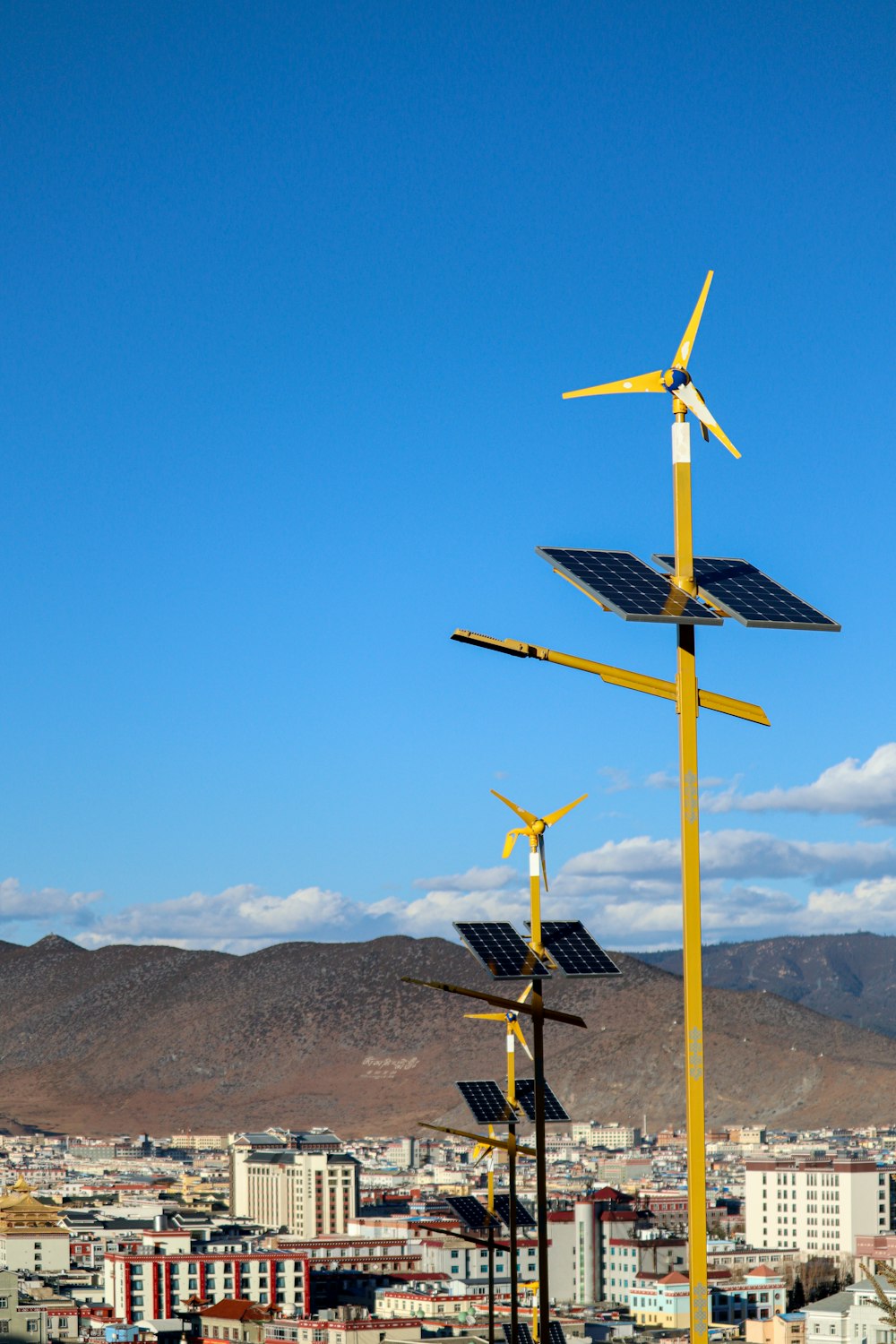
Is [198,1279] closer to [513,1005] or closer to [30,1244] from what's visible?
[30,1244]

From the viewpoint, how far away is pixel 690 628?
14.0 metres

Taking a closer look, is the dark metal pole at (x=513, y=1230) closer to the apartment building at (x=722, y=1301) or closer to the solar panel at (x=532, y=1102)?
the solar panel at (x=532, y=1102)

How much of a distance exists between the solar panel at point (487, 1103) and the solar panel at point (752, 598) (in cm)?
1133

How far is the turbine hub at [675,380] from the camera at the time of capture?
578 inches

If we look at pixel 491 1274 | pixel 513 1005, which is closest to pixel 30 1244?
pixel 491 1274

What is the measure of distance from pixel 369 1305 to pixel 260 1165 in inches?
2113

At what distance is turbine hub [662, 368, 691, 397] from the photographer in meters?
14.7

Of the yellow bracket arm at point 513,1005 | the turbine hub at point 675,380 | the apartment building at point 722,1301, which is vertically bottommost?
the apartment building at point 722,1301

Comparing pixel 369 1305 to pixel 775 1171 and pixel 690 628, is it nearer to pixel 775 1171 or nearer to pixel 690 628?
pixel 775 1171

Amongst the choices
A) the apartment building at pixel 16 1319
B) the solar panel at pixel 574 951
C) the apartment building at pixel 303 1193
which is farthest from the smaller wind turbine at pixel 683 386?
the apartment building at pixel 303 1193

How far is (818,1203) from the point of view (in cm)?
13088

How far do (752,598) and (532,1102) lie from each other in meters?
12.3

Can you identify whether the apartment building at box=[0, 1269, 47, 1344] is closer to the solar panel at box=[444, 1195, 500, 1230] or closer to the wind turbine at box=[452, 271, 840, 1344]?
the solar panel at box=[444, 1195, 500, 1230]

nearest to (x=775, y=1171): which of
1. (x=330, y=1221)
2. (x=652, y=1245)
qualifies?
(x=652, y=1245)
